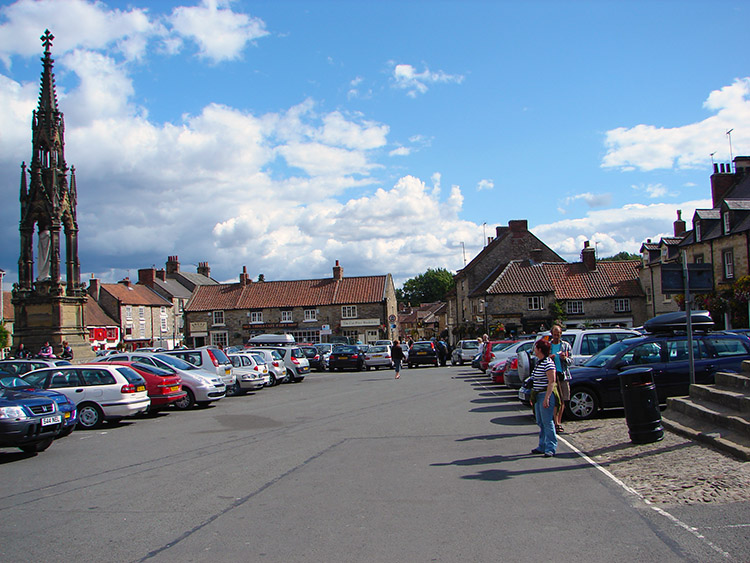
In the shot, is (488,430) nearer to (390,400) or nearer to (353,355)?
(390,400)

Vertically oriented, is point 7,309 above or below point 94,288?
below

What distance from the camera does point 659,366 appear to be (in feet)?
41.8

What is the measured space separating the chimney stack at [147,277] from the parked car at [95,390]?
2494 inches

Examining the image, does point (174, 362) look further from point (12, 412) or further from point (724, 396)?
point (724, 396)

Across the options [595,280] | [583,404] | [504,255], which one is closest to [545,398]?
[583,404]

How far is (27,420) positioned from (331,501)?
6.23 meters

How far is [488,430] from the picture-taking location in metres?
11.9

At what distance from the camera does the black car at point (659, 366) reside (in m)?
12.6

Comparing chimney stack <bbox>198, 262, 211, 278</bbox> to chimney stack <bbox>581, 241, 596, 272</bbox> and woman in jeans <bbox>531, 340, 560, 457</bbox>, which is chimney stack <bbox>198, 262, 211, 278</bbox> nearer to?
chimney stack <bbox>581, 241, 596, 272</bbox>

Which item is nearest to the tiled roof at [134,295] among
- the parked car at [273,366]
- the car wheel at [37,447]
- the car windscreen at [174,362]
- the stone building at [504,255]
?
the stone building at [504,255]

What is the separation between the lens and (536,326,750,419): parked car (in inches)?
496

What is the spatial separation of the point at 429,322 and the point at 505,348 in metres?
84.9

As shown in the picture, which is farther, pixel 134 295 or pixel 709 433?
pixel 134 295

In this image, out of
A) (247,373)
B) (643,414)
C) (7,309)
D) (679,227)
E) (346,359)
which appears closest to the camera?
(643,414)
